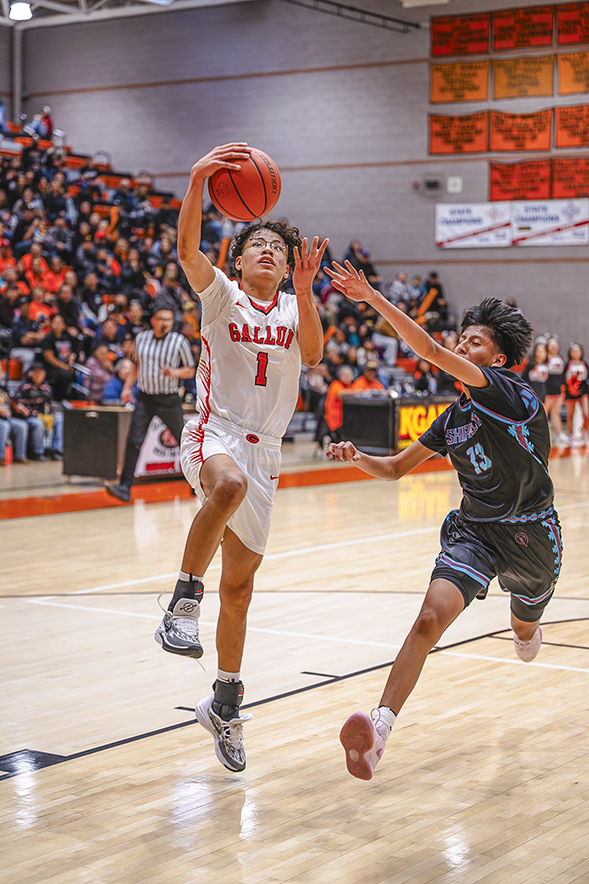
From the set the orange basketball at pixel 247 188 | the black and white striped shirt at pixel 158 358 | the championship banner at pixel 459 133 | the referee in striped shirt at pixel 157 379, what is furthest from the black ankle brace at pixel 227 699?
the championship banner at pixel 459 133

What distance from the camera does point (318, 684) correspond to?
4.56 metres

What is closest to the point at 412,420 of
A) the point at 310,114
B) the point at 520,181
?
the point at 520,181

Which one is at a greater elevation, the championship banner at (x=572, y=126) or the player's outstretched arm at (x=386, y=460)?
the championship banner at (x=572, y=126)

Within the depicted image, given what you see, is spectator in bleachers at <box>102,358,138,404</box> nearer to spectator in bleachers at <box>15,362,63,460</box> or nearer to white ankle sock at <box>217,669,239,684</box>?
spectator in bleachers at <box>15,362,63,460</box>

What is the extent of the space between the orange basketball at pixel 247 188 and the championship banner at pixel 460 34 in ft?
61.7

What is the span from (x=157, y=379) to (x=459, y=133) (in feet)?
45.4

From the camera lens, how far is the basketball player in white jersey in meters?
3.49

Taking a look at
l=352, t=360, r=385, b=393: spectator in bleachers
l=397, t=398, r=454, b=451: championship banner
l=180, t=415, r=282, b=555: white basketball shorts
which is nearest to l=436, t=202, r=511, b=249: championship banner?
l=352, t=360, r=385, b=393: spectator in bleachers

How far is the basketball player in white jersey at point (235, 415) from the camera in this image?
11.5ft

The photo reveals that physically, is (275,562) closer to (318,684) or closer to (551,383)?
(318,684)

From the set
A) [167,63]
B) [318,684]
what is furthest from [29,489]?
[167,63]

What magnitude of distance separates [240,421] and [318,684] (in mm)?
1413

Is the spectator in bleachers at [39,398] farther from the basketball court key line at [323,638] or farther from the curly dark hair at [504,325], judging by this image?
the curly dark hair at [504,325]

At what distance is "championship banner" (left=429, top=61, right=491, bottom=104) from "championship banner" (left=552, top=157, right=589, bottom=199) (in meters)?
2.03
